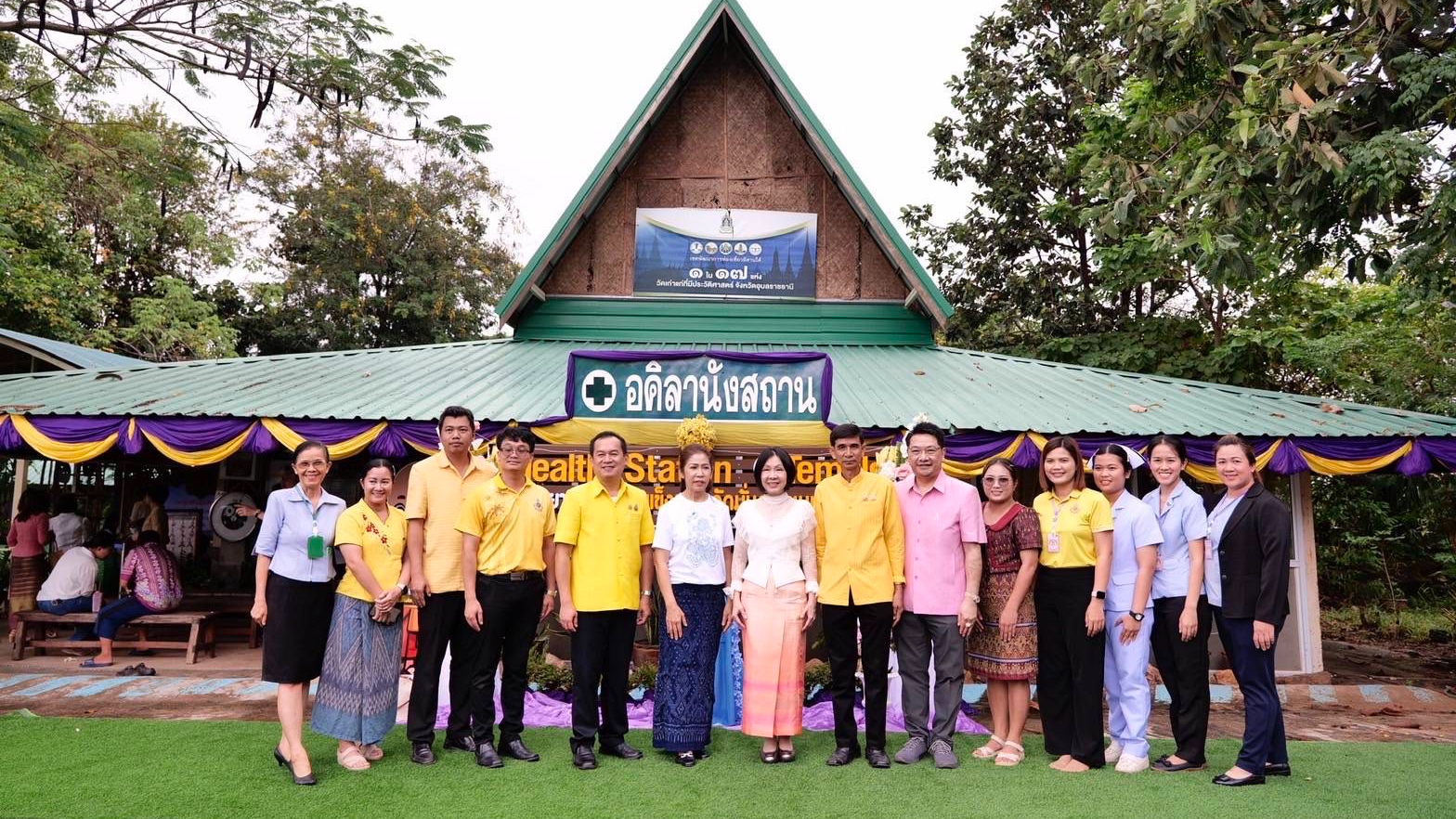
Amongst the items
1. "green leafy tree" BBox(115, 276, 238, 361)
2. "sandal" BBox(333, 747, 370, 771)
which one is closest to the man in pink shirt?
"sandal" BBox(333, 747, 370, 771)

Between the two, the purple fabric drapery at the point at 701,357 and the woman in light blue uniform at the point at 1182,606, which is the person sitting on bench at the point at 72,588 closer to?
the purple fabric drapery at the point at 701,357

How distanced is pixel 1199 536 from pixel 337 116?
8.18 metres

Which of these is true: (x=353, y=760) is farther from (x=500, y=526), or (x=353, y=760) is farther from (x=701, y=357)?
(x=701, y=357)

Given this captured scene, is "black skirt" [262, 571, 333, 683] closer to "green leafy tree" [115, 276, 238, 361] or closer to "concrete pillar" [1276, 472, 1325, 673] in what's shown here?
"concrete pillar" [1276, 472, 1325, 673]

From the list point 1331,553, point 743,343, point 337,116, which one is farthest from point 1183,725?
point 1331,553

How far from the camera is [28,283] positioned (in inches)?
632

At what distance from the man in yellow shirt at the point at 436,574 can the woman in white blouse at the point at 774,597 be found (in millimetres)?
1469

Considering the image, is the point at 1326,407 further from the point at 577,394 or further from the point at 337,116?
the point at 337,116

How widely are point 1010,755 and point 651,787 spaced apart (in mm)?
1937

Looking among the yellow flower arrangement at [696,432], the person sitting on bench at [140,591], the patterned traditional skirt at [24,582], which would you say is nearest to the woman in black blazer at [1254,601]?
the yellow flower arrangement at [696,432]

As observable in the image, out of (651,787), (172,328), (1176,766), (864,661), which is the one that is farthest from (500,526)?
(172,328)

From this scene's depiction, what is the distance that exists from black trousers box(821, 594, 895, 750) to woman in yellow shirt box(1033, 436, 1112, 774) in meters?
0.84

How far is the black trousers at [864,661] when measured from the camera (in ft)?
16.3

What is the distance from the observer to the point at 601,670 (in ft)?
16.3
